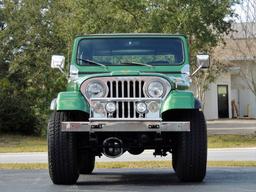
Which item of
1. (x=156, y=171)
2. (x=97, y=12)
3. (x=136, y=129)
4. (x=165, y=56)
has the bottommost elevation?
(x=156, y=171)

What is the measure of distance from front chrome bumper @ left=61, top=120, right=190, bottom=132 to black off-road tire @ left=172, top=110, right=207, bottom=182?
38cm

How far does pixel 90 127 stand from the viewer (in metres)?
8.95

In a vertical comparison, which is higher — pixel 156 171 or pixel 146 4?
pixel 146 4

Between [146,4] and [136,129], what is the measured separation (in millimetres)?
16116

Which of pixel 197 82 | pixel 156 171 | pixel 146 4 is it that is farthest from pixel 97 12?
pixel 156 171

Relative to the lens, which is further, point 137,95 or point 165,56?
point 165,56

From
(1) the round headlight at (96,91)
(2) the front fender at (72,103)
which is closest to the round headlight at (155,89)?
(1) the round headlight at (96,91)

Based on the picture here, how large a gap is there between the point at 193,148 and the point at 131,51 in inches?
88.3

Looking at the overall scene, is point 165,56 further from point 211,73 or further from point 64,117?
point 211,73

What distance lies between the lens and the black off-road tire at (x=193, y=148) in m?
9.20

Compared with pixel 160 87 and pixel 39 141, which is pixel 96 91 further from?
pixel 39 141

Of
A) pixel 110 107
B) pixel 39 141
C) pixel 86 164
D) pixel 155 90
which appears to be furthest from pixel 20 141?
pixel 155 90

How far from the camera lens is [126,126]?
8938mm

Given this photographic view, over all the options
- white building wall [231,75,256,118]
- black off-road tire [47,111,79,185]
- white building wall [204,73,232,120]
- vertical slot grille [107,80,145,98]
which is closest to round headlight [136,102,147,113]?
vertical slot grille [107,80,145,98]
